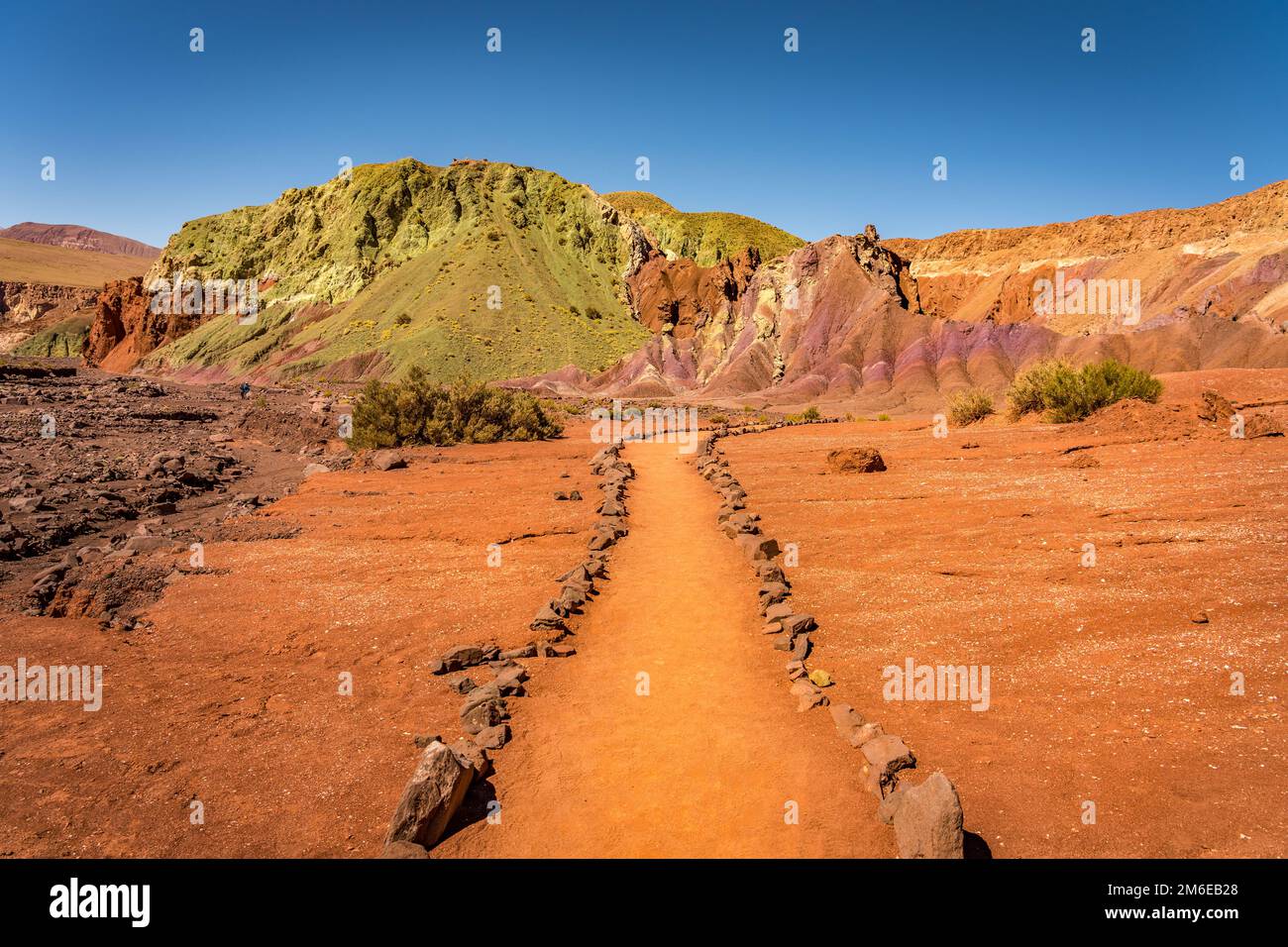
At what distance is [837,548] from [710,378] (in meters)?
49.1

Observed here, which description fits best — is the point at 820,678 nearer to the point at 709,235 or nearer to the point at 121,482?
the point at 121,482

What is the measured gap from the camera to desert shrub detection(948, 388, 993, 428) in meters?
29.4

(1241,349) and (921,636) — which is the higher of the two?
(1241,349)

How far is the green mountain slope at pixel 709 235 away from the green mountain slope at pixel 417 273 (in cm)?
1075

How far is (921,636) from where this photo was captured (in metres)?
8.65

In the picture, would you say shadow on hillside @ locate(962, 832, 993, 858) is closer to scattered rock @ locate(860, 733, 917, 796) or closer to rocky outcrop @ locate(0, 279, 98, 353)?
scattered rock @ locate(860, 733, 917, 796)

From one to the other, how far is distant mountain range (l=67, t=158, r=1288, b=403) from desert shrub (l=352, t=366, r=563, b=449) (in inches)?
1083

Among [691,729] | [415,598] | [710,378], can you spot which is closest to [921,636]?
[691,729]

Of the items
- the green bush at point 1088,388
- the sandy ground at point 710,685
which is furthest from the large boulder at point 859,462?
the green bush at point 1088,388

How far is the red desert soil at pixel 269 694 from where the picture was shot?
17.6 feet

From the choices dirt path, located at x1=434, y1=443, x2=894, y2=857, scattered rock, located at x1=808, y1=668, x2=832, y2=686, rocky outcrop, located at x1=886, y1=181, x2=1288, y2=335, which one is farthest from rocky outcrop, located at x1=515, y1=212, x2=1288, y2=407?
scattered rock, located at x1=808, y1=668, x2=832, y2=686

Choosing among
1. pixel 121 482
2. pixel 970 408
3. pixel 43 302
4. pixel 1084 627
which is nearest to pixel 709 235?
pixel 970 408
